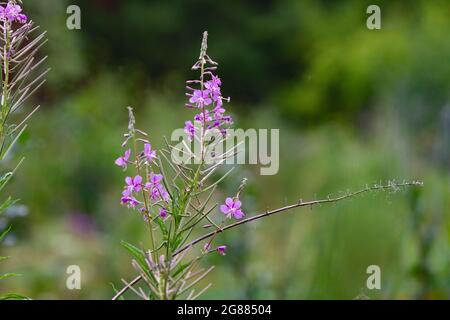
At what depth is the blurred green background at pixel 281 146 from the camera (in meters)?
3.88

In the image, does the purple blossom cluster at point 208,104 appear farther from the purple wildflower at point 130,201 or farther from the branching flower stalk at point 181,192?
the purple wildflower at point 130,201

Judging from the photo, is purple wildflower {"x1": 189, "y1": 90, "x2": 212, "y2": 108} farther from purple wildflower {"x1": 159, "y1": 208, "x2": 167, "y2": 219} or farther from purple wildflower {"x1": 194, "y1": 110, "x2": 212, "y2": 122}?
purple wildflower {"x1": 159, "y1": 208, "x2": 167, "y2": 219}

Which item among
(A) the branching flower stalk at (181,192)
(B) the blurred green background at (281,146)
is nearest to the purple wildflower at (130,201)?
(A) the branching flower stalk at (181,192)

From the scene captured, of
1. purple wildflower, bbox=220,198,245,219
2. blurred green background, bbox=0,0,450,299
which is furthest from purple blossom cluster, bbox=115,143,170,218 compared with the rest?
blurred green background, bbox=0,0,450,299

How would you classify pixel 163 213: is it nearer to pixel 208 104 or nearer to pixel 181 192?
pixel 181 192

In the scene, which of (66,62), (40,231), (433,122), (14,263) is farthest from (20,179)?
(433,122)

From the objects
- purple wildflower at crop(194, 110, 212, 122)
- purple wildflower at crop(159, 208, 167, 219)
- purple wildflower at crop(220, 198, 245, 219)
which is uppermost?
purple wildflower at crop(194, 110, 212, 122)

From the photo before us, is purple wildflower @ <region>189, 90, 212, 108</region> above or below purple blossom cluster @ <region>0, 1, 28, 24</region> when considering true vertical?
below

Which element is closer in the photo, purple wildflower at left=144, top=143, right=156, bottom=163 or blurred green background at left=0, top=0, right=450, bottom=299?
purple wildflower at left=144, top=143, right=156, bottom=163

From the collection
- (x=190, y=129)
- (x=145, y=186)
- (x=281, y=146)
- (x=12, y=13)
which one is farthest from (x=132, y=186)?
(x=281, y=146)

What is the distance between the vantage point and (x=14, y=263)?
5516mm

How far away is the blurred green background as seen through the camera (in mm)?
3875
